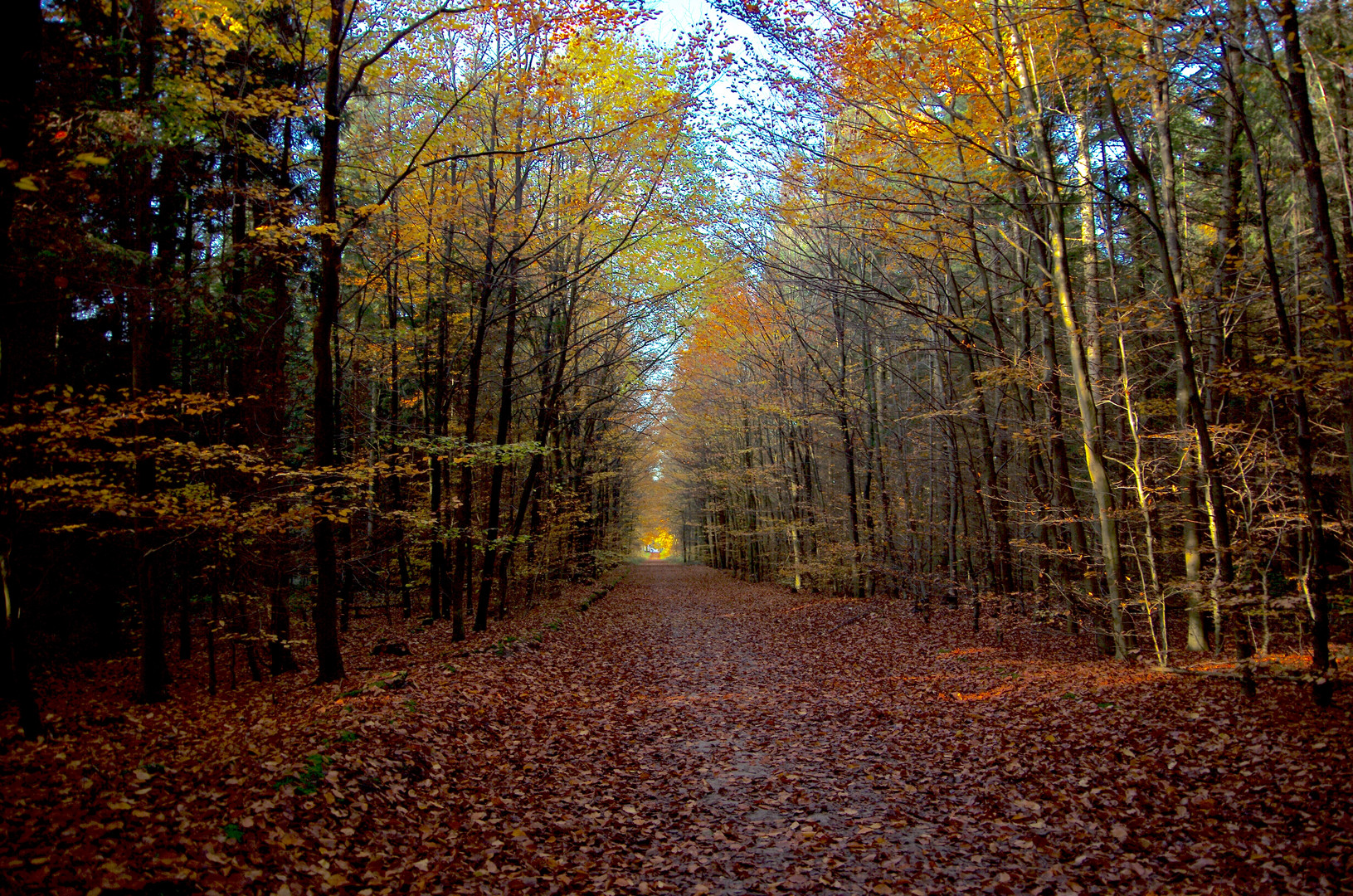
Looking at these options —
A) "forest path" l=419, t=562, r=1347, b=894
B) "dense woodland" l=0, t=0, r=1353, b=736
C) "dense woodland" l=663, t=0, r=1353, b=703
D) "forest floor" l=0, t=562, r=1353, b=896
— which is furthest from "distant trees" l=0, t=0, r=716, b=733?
"forest path" l=419, t=562, r=1347, b=894

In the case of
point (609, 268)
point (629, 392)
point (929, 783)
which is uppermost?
point (609, 268)

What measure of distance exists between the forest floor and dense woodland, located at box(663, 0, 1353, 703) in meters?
2.26

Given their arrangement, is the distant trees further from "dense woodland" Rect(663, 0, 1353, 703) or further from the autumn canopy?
"dense woodland" Rect(663, 0, 1353, 703)

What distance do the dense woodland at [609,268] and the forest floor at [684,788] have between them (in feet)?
4.86

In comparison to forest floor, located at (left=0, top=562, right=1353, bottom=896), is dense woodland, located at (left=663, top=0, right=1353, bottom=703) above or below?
above

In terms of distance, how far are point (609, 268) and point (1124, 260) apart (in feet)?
44.9

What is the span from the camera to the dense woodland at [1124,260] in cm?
767

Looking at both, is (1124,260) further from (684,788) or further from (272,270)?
(272,270)

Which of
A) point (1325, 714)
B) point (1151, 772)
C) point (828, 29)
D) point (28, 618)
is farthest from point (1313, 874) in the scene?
point (28, 618)

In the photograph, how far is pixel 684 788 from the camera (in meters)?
6.48

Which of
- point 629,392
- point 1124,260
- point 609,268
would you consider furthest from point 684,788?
point 1124,260

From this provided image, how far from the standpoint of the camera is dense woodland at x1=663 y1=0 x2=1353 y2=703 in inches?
302

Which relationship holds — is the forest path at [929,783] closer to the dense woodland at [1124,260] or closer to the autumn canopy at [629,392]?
the autumn canopy at [629,392]

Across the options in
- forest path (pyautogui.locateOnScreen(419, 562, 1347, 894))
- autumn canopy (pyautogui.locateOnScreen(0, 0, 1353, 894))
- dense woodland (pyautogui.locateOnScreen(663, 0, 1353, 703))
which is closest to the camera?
forest path (pyautogui.locateOnScreen(419, 562, 1347, 894))
